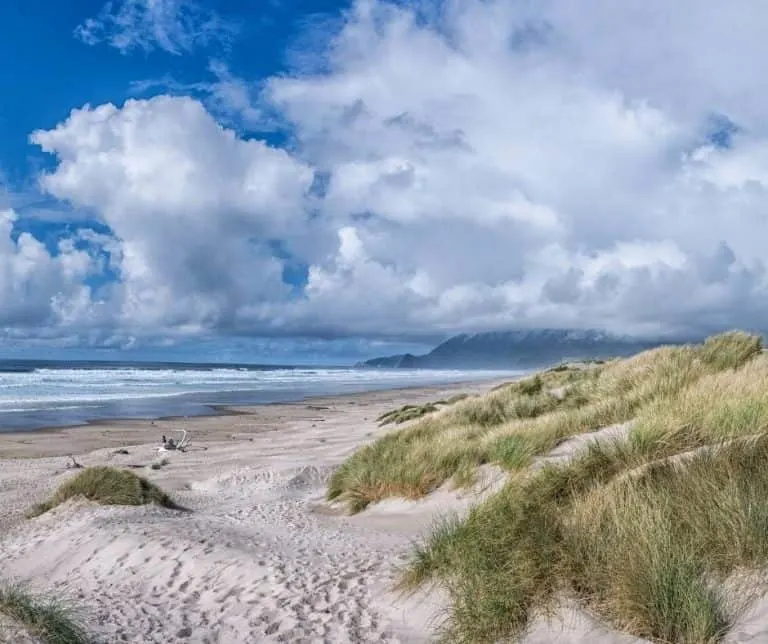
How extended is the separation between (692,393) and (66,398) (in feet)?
125

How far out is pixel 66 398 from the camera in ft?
131

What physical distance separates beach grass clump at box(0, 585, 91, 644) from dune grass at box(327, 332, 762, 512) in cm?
570

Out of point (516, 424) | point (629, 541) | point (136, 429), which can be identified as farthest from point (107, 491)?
point (136, 429)

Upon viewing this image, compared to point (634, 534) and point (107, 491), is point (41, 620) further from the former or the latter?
point (107, 491)

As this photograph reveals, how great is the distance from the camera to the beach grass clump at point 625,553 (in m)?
4.15

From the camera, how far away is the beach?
5.56 m

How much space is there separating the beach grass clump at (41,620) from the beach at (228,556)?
504 mm

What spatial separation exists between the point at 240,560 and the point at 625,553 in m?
4.11

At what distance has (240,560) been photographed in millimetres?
7102

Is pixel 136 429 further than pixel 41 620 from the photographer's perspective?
Yes

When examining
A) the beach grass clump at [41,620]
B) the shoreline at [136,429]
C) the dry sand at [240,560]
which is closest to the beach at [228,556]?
the dry sand at [240,560]

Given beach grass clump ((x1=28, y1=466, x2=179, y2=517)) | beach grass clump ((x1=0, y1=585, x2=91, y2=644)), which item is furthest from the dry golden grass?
beach grass clump ((x1=28, y1=466, x2=179, y2=517))

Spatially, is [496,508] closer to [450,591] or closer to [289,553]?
[450,591]

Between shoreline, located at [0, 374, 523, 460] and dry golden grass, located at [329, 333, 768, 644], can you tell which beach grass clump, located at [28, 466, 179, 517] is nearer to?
dry golden grass, located at [329, 333, 768, 644]
